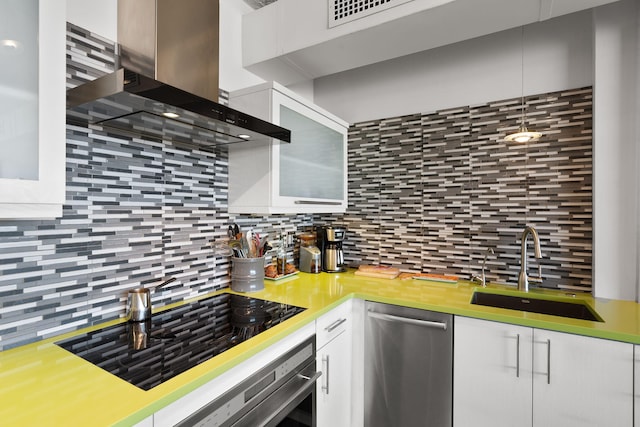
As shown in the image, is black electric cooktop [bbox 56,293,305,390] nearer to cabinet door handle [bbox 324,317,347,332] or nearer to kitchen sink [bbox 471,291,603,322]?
cabinet door handle [bbox 324,317,347,332]

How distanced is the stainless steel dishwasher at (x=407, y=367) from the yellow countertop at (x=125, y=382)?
8 centimetres

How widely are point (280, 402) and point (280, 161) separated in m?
1.11

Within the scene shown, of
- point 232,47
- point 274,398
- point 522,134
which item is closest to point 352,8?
point 232,47

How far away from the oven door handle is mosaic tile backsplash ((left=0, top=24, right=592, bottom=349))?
0.70 meters

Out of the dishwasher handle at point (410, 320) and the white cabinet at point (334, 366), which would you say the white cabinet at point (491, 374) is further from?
the white cabinet at point (334, 366)

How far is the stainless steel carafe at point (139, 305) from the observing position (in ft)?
4.26

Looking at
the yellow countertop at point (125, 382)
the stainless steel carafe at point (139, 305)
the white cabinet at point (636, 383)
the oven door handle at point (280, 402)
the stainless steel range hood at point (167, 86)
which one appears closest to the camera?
the yellow countertop at point (125, 382)

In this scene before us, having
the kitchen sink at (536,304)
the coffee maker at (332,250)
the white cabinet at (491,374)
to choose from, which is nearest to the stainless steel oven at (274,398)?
the white cabinet at (491,374)

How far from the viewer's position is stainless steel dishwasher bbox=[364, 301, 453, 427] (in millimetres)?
1550

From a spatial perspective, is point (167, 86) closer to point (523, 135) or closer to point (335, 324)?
point (335, 324)

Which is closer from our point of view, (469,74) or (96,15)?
(96,15)

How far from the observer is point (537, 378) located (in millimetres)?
1356

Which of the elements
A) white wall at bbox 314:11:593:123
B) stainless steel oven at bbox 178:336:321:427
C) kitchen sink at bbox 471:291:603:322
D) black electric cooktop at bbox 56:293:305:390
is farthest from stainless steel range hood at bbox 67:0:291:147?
kitchen sink at bbox 471:291:603:322

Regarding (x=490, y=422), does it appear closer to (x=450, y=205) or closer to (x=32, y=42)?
(x=450, y=205)
